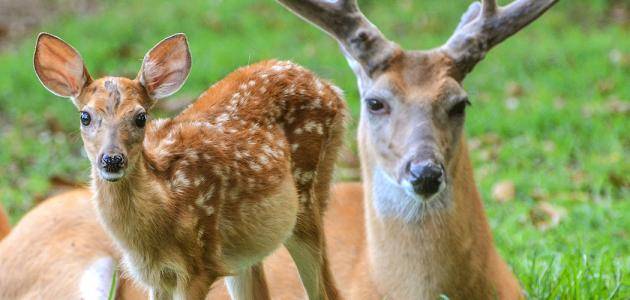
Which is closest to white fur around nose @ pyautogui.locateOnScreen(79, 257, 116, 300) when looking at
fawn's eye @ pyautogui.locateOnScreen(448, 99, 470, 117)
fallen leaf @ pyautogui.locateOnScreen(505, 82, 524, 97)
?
fawn's eye @ pyautogui.locateOnScreen(448, 99, 470, 117)

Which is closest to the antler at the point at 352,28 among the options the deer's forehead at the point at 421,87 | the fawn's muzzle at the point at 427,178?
the deer's forehead at the point at 421,87

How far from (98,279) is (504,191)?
3712 mm

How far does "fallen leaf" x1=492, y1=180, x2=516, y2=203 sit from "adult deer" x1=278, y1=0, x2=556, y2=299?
9.69ft

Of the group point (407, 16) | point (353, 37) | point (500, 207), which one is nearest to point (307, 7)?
point (353, 37)

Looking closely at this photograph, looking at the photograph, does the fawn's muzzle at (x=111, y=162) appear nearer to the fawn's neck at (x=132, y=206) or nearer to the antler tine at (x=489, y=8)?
the fawn's neck at (x=132, y=206)

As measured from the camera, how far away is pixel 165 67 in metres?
4.67

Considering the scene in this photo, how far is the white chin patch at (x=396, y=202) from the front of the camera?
215 inches

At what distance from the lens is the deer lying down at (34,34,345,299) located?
14.7ft

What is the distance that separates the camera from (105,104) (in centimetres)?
439

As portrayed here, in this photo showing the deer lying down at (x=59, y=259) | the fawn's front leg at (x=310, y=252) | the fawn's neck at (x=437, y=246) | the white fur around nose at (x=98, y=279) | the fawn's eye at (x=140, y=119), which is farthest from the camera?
the deer lying down at (x=59, y=259)

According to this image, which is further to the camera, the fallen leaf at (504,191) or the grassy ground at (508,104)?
the fallen leaf at (504,191)

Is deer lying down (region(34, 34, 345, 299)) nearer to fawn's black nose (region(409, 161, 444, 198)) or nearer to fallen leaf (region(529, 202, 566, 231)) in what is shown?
fawn's black nose (region(409, 161, 444, 198))

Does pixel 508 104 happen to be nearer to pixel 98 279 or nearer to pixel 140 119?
pixel 98 279

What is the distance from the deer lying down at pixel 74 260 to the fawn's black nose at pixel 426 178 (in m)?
1.11
